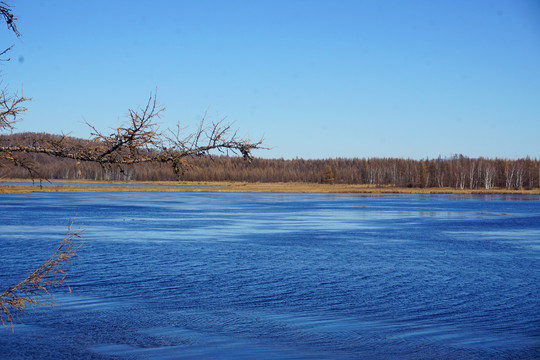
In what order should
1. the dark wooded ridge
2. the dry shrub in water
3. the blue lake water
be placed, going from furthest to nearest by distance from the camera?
the dark wooded ridge → the blue lake water → the dry shrub in water

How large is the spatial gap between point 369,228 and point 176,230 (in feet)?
38.6

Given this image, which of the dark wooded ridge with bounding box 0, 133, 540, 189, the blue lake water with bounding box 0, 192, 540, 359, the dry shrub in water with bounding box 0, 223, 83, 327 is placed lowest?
the blue lake water with bounding box 0, 192, 540, 359

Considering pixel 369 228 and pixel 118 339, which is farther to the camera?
pixel 369 228

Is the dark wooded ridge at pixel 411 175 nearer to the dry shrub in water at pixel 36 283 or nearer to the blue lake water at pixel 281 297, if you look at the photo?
the blue lake water at pixel 281 297

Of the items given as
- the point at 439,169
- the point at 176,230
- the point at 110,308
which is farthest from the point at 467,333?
the point at 439,169

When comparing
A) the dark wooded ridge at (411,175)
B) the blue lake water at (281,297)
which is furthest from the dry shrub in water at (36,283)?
the dark wooded ridge at (411,175)

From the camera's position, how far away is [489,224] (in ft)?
130

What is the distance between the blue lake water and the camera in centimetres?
Answer: 1156

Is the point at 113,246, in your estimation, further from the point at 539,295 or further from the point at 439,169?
the point at 439,169

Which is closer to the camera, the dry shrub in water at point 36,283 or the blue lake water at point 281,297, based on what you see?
the dry shrub in water at point 36,283

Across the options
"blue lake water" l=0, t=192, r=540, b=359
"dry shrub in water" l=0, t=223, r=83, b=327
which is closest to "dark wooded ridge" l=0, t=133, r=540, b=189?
"blue lake water" l=0, t=192, r=540, b=359

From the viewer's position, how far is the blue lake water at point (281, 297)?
11.6 metres

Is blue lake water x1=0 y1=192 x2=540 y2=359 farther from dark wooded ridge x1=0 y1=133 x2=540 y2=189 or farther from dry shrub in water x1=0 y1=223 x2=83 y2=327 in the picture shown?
dark wooded ridge x1=0 y1=133 x2=540 y2=189

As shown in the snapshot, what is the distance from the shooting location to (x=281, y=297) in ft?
51.6
